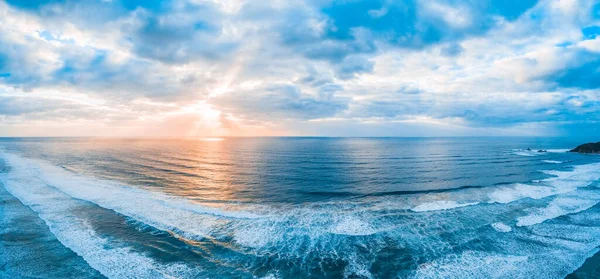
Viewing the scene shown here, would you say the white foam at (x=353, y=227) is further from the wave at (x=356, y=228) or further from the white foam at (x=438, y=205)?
the white foam at (x=438, y=205)

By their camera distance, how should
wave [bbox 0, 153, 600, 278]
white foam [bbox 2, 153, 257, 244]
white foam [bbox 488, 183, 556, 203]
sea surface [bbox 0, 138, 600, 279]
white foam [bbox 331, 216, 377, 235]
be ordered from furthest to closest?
white foam [bbox 488, 183, 556, 203]
white foam [bbox 2, 153, 257, 244]
white foam [bbox 331, 216, 377, 235]
wave [bbox 0, 153, 600, 278]
sea surface [bbox 0, 138, 600, 279]

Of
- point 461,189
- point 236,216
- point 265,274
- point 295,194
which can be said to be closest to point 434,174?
point 461,189

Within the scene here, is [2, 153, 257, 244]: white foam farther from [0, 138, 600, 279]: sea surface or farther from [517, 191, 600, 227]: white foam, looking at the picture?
[517, 191, 600, 227]: white foam

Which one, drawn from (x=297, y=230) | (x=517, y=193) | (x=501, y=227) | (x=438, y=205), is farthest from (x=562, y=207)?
(x=297, y=230)

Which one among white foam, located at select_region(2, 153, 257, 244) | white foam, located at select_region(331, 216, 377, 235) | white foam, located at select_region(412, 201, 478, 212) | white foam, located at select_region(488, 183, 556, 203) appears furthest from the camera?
white foam, located at select_region(488, 183, 556, 203)

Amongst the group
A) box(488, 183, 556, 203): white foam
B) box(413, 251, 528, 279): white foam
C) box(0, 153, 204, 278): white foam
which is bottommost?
box(413, 251, 528, 279): white foam

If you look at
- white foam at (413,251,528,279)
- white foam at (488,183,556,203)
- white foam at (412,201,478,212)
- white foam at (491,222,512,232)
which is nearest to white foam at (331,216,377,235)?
white foam at (413,251,528,279)
